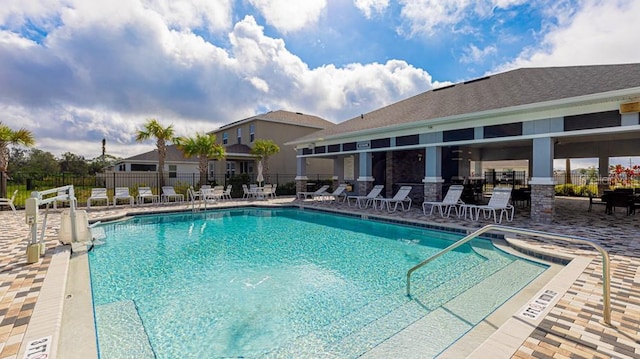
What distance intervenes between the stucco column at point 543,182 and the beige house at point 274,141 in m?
16.5

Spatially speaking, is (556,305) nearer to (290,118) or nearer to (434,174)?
(434,174)

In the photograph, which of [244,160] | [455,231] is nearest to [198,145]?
[244,160]

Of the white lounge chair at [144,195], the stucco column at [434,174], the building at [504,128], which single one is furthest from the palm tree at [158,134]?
the stucco column at [434,174]

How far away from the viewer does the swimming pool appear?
11.6ft

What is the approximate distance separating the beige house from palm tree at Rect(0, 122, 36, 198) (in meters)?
10.8

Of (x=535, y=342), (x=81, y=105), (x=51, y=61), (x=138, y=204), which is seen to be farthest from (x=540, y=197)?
(x=81, y=105)

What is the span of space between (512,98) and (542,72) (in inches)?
148

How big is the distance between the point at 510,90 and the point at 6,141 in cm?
2189

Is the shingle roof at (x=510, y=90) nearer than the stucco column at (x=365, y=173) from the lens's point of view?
Yes

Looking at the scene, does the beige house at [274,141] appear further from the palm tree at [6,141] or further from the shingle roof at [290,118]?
the palm tree at [6,141]

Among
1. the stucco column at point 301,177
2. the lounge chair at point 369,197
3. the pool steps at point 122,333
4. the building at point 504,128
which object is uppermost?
the building at point 504,128

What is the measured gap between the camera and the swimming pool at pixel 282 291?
11.6 ft

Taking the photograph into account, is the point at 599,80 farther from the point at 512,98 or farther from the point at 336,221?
the point at 336,221

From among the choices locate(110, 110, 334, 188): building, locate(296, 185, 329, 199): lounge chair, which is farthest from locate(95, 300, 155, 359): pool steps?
locate(110, 110, 334, 188): building
